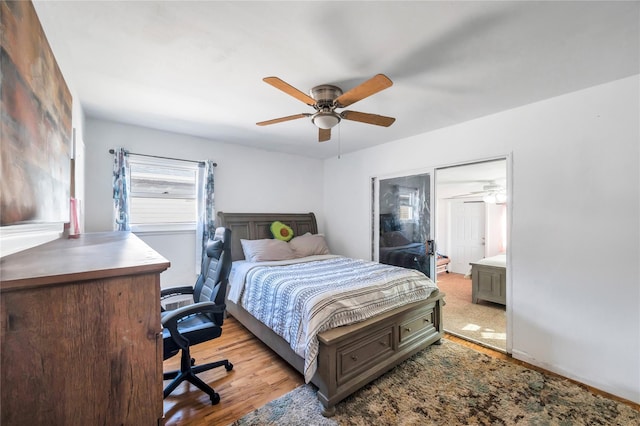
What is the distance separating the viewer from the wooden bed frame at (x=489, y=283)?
380cm

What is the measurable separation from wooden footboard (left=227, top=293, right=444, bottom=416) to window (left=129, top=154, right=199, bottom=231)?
1.74m

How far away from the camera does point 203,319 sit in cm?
215

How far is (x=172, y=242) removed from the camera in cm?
339

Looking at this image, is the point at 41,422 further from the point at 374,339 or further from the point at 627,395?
the point at 627,395

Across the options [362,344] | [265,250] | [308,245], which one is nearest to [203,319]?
[362,344]

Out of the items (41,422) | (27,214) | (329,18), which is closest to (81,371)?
(41,422)

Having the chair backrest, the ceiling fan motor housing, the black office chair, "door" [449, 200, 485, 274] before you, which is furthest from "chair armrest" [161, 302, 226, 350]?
"door" [449, 200, 485, 274]

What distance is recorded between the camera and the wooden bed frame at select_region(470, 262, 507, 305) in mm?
3797

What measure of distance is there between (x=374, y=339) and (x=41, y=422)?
6.59ft

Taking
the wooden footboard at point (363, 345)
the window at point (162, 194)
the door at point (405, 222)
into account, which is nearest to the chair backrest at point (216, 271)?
the wooden footboard at point (363, 345)

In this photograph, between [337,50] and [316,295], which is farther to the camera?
[316,295]

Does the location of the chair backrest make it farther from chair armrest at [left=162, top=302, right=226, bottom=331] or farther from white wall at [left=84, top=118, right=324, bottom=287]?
white wall at [left=84, top=118, right=324, bottom=287]

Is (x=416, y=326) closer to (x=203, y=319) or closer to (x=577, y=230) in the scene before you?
(x=577, y=230)

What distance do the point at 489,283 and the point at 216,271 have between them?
156 inches
